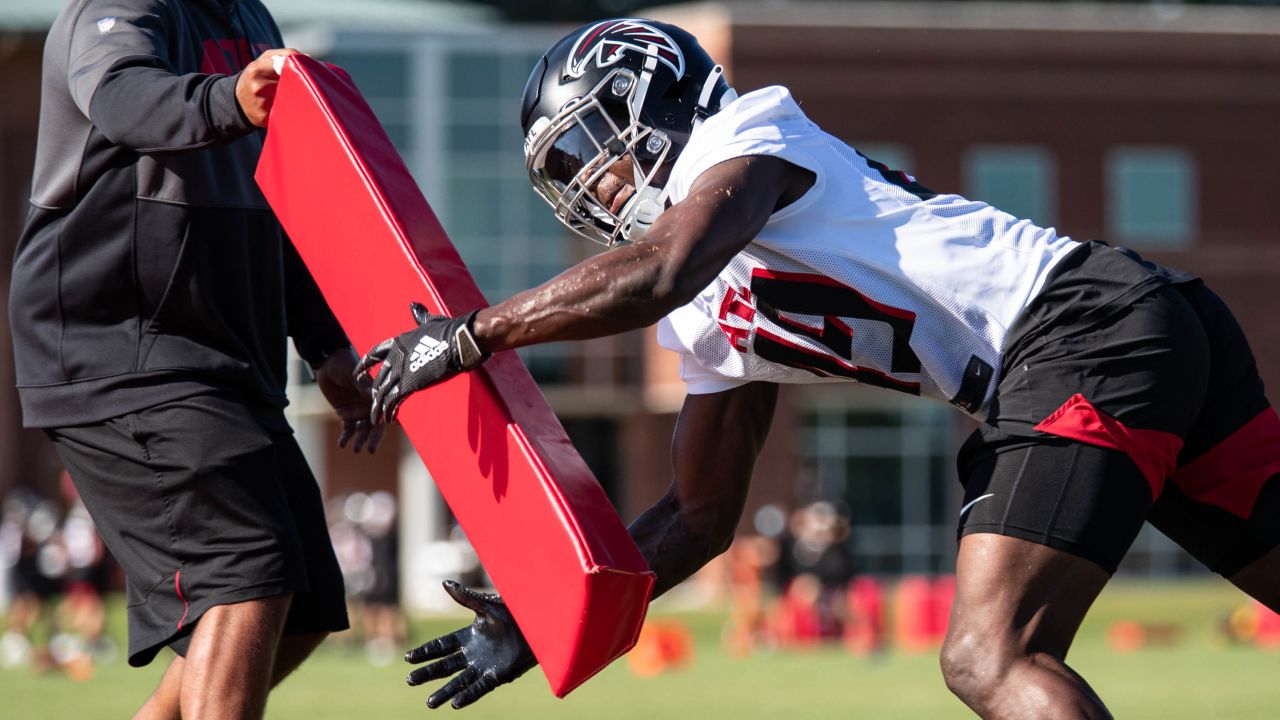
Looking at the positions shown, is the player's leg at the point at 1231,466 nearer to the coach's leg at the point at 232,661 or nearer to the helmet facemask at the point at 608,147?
the helmet facemask at the point at 608,147

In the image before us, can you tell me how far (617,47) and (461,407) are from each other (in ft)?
3.14

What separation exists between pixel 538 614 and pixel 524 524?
21 cm

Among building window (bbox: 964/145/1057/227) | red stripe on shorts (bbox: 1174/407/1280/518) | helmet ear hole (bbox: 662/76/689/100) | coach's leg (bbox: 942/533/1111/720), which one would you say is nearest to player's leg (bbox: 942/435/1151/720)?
coach's leg (bbox: 942/533/1111/720)

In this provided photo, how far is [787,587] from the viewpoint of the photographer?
24.0 metres

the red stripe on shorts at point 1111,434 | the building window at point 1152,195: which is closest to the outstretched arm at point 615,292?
the red stripe on shorts at point 1111,434

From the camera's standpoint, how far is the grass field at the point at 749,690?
36.4ft

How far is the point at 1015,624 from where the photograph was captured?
3.52 metres

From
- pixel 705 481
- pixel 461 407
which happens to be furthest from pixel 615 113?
pixel 705 481

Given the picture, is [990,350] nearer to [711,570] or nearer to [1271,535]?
[1271,535]

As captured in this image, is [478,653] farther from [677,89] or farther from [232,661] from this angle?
[677,89]

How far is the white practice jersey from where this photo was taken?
3.78 metres

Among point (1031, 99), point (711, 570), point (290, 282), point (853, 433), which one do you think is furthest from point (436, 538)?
point (290, 282)

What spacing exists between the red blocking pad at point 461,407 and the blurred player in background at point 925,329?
0.85ft

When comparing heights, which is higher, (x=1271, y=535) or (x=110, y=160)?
(x=110, y=160)
